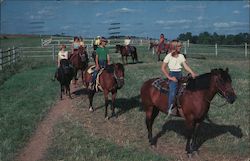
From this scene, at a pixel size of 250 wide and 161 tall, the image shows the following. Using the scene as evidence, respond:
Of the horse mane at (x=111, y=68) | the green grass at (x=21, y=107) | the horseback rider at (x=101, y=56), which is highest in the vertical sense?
the horseback rider at (x=101, y=56)

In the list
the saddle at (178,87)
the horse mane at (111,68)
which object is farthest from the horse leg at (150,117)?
the horse mane at (111,68)

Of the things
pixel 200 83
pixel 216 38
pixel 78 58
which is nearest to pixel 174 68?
pixel 200 83

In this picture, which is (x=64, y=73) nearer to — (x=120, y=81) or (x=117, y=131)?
(x=120, y=81)

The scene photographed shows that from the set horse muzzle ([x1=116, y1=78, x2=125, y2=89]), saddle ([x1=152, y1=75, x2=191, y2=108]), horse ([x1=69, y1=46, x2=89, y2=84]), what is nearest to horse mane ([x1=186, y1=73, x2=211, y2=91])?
saddle ([x1=152, y1=75, x2=191, y2=108])

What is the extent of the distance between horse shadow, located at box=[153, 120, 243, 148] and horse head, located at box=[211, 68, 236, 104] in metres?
2.21

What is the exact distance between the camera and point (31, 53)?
162 feet

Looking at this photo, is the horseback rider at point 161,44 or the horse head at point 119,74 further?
the horseback rider at point 161,44

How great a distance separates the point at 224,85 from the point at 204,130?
3.31 metres

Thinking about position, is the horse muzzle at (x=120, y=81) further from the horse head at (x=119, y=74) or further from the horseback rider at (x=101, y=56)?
the horseback rider at (x=101, y=56)

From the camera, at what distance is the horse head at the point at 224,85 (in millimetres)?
10562

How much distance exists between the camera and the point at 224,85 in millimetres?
10625

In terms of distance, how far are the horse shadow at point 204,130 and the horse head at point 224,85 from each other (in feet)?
7.24

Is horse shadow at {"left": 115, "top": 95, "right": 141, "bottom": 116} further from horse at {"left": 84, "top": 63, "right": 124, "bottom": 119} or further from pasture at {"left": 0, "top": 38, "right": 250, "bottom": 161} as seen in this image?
horse at {"left": 84, "top": 63, "right": 124, "bottom": 119}

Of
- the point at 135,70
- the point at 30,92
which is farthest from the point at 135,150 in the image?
the point at 135,70
